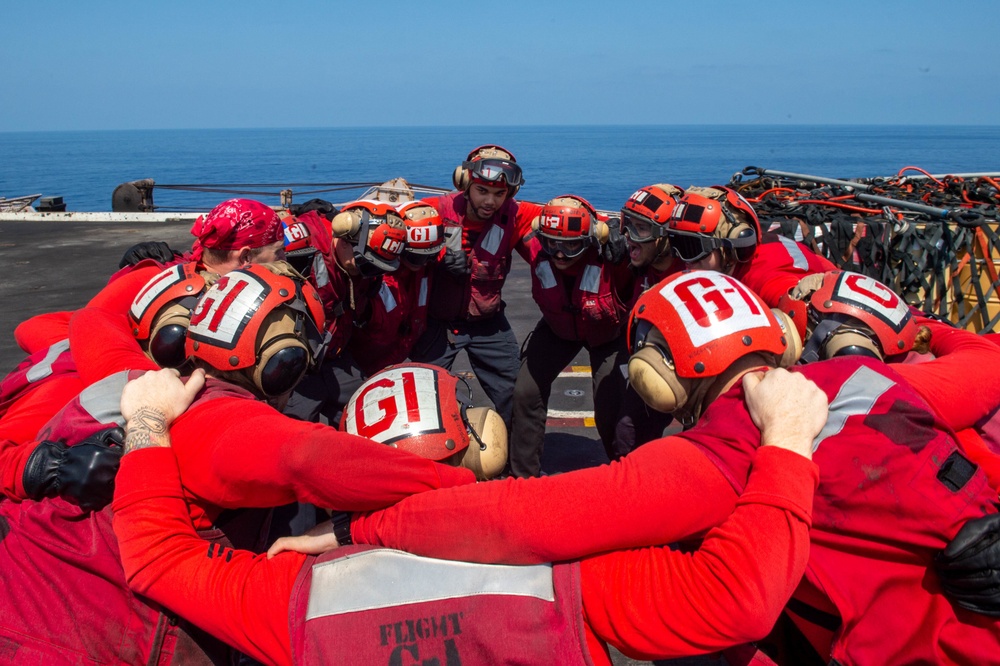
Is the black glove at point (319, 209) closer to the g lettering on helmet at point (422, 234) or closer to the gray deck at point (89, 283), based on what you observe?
the g lettering on helmet at point (422, 234)

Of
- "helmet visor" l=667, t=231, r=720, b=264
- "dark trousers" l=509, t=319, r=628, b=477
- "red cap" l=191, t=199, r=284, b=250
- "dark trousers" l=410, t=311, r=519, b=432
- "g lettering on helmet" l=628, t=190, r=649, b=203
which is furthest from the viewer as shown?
"dark trousers" l=410, t=311, r=519, b=432

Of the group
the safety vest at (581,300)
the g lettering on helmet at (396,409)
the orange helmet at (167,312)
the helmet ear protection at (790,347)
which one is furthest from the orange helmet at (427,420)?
the safety vest at (581,300)

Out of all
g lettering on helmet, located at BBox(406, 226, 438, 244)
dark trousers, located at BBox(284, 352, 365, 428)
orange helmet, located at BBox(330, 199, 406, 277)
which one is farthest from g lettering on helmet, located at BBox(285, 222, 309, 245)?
dark trousers, located at BBox(284, 352, 365, 428)

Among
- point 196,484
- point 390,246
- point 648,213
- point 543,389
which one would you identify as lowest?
point 543,389

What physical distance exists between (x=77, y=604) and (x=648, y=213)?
3.28m

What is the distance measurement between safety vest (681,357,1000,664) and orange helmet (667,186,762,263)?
79.0 inches

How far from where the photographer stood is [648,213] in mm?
4242

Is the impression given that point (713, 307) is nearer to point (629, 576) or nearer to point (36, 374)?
point (629, 576)

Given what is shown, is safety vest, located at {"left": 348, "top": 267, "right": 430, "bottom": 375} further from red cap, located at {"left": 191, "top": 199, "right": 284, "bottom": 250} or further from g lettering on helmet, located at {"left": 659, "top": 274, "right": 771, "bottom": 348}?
g lettering on helmet, located at {"left": 659, "top": 274, "right": 771, "bottom": 348}

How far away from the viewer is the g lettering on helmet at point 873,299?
2.78m

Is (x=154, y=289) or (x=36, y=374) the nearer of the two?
(x=154, y=289)

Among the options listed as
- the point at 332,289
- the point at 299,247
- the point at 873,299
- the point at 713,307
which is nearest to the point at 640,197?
the point at 873,299

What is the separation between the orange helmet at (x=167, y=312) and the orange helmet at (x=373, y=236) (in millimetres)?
1346

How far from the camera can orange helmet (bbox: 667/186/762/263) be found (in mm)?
4059
